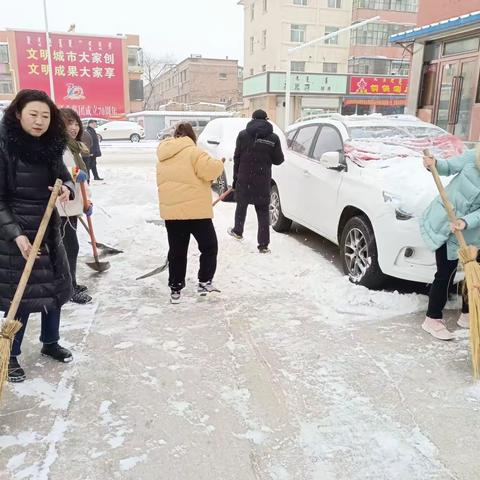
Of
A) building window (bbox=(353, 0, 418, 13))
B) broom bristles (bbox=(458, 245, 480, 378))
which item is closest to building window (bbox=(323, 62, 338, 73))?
building window (bbox=(353, 0, 418, 13))

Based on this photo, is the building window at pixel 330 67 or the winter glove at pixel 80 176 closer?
the winter glove at pixel 80 176

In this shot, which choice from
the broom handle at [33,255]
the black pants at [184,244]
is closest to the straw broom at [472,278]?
the black pants at [184,244]

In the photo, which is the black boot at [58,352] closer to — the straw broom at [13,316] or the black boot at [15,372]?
the black boot at [15,372]

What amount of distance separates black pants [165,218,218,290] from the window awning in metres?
9.63

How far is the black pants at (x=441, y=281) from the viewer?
3.66 metres

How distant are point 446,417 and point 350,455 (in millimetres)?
706

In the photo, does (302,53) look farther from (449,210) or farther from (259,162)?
(449,210)

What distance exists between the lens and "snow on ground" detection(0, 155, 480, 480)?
7.84 ft

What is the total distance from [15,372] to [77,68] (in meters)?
42.6

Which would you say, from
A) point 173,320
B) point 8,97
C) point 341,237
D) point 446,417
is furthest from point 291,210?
point 8,97

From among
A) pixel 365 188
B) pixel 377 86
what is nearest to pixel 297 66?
pixel 377 86

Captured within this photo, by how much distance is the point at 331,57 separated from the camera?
118ft

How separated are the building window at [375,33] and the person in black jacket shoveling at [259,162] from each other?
33.8m

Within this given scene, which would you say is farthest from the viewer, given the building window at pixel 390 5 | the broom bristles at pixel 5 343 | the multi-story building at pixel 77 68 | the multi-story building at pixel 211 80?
the multi-story building at pixel 211 80
